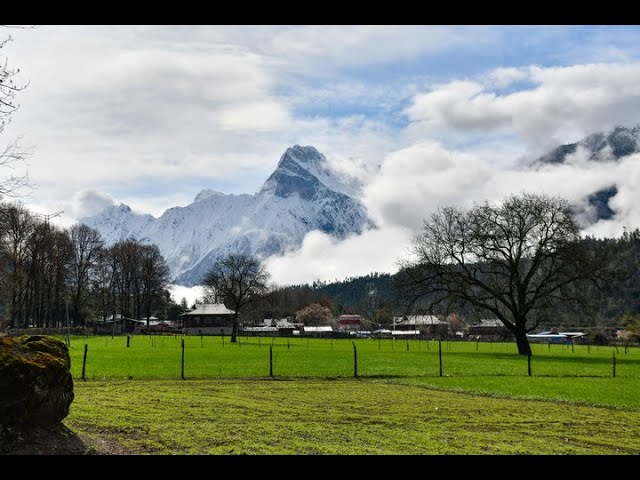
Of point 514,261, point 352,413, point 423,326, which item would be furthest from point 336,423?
point 423,326

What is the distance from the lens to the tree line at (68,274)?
7062 centimetres

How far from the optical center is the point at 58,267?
81500mm

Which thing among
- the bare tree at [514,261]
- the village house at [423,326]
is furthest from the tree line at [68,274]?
the village house at [423,326]

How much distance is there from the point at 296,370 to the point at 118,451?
77.1 feet

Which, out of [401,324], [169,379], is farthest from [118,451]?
[401,324]

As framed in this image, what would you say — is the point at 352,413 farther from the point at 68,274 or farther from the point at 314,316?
the point at 314,316

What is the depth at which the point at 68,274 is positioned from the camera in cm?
8806

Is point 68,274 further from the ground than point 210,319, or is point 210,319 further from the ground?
point 68,274

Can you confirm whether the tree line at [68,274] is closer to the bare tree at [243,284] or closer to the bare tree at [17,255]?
the bare tree at [17,255]

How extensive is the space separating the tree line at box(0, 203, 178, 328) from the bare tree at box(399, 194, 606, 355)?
3479 cm

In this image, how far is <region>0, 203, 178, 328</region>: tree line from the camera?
70625mm

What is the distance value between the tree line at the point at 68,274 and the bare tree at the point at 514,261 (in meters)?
34.8

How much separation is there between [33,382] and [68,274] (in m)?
84.4
